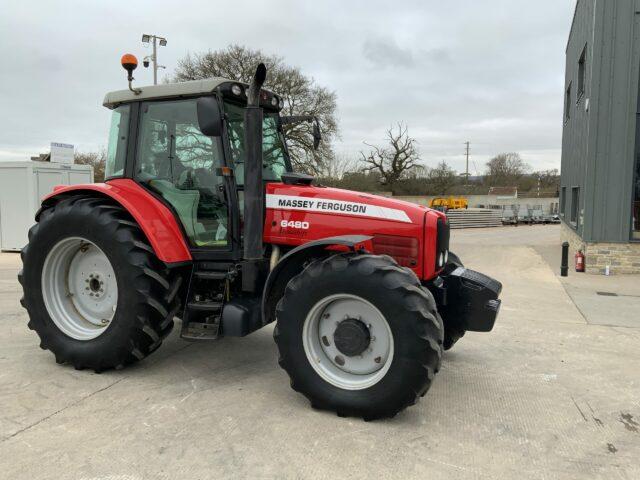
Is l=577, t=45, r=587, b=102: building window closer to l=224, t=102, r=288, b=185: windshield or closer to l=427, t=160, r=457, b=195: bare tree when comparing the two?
l=224, t=102, r=288, b=185: windshield

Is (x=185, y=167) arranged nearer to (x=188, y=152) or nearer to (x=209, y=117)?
(x=188, y=152)

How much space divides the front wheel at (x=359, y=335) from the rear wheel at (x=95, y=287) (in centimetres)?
115

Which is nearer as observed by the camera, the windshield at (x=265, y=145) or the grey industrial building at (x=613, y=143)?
the windshield at (x=265, y=145)

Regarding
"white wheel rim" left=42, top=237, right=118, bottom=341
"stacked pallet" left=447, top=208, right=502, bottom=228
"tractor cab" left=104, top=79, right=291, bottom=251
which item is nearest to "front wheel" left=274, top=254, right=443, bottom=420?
"tractor cab" left=104, top=79, right=291, bottom=251

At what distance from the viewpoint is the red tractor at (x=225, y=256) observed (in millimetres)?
3516

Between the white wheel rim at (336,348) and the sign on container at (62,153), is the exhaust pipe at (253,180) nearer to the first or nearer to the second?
the white wheel rim at (336,348)

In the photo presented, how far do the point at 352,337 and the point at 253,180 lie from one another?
138 cm

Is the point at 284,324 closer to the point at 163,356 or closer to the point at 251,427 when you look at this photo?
the point at 251,427

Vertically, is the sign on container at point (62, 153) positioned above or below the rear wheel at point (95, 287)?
above

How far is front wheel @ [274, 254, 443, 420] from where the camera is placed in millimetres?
3223

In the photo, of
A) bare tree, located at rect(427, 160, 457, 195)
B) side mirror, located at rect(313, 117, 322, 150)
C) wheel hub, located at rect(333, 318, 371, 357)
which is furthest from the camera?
bare tree, located at rect(427, 160, 457, 195)

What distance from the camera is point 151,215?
4.19 m

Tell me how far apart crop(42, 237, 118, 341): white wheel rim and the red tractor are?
12 mm

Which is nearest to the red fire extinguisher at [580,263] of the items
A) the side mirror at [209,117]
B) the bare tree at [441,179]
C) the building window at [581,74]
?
the building window at [581,74]
